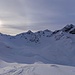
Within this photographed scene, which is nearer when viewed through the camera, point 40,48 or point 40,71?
point 40,71

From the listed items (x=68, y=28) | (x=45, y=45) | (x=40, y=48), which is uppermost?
(x=68, y=28)

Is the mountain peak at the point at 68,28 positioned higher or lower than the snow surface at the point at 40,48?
higher

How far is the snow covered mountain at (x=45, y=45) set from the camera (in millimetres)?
74925

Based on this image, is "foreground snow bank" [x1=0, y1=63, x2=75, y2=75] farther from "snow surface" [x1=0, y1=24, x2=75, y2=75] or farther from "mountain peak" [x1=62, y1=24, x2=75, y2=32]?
"mountain peak" [x1=62, y1=24, x2=75, y2=32]

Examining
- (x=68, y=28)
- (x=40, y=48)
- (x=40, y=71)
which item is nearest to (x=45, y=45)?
(x=40, y=48)

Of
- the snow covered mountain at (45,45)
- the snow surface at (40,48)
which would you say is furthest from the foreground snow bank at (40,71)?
the snow covered mountain at (45,45)

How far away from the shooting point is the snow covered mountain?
246ft

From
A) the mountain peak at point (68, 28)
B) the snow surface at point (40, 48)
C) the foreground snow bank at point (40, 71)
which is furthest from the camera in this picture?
the mountain peak at point (68, 28)

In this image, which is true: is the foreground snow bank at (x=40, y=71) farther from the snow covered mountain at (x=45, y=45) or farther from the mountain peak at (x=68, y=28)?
the mountain peak at (x=68, y=28)

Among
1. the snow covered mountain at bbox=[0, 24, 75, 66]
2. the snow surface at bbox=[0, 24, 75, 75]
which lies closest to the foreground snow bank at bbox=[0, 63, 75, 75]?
the snow surface at bbox=[0, 24, 75, 75]

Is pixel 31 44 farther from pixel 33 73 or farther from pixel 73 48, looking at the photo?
pixel 33 73

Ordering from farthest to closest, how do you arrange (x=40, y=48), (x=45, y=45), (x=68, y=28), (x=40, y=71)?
1. (x=68, y=28)
2. (x=45, y=45)
3. (x=40, y=48)
4. (x=40, y=71)

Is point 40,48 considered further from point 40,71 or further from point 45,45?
point 40,71

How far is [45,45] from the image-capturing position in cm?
10169
